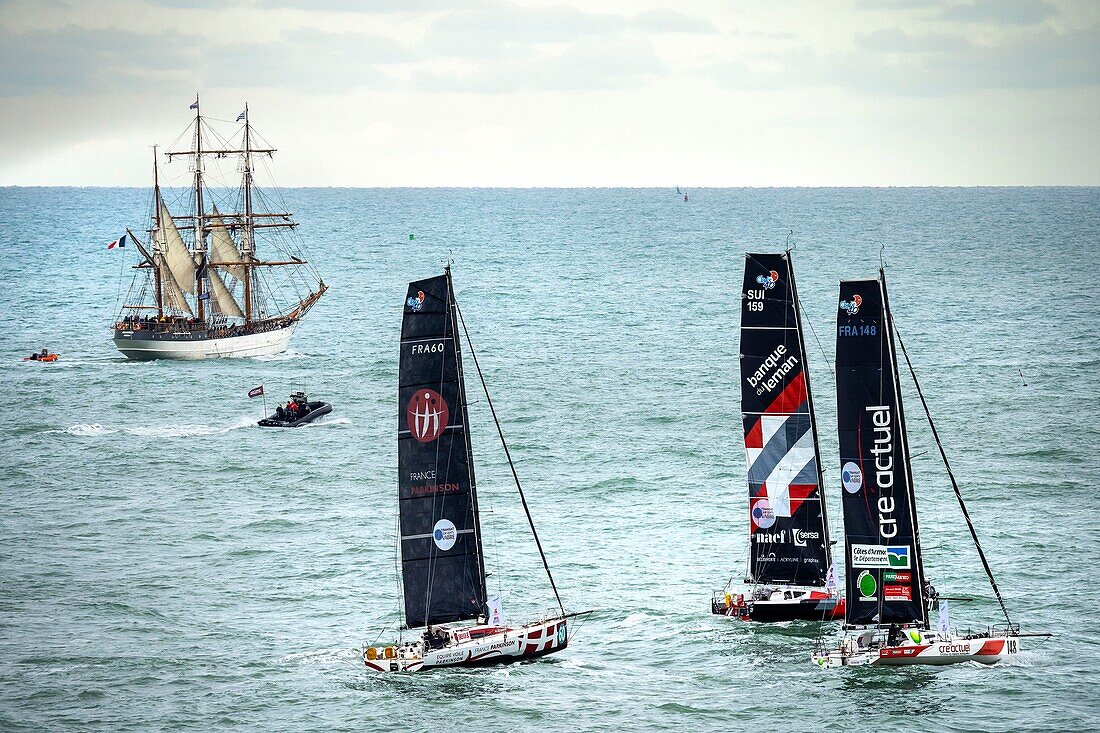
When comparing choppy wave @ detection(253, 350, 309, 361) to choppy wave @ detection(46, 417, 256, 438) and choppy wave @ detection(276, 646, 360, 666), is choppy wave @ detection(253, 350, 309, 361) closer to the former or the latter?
choppy wave @ detection(46, 417, 256, 438)

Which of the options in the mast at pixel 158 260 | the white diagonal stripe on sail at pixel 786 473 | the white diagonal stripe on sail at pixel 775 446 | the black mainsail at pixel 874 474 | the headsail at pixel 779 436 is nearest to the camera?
the black mainsail at pixel 874 474

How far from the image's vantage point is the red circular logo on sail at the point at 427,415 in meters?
49.5

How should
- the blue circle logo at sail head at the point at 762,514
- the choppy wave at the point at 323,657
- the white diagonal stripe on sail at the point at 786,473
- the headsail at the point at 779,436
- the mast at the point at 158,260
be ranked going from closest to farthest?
the headsail at the point at 779,436 < the choppy wave at the point at 323,657 < the white diagonal stripe on sail at the point at 786,473 < the blue circle logo at sail head at the point at 762,514 < the mast at the point at 158,260

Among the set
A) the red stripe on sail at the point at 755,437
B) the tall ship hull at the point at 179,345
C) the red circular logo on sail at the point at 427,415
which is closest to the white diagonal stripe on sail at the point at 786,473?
the red stripe on sail at the point at 755,437

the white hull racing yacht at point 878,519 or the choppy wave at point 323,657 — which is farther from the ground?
the white hull racing yacht at point 878,519

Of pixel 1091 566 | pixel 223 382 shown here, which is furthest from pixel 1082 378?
pixel 223 382

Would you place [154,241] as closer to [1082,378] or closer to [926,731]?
[1082,378]

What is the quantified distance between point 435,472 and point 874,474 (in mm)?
15210

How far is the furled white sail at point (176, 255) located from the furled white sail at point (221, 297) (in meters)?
1.80

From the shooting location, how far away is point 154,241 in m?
130

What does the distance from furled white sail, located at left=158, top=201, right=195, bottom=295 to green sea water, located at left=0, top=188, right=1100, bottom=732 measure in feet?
32.9

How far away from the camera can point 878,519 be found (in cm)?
5034

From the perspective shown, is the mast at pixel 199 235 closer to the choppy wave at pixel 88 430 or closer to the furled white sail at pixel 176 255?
the furled white sail at pixel 176 255

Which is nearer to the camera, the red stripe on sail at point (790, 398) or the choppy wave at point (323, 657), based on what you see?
the red stripe on sail at point (790, 398)
